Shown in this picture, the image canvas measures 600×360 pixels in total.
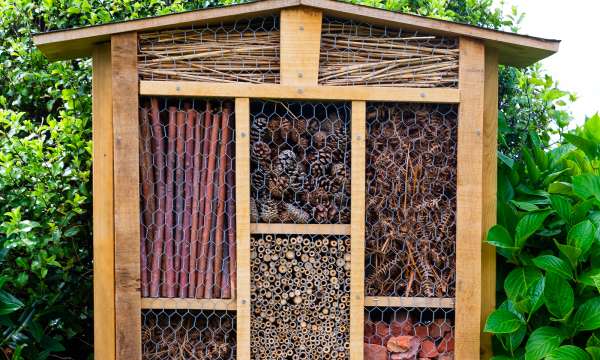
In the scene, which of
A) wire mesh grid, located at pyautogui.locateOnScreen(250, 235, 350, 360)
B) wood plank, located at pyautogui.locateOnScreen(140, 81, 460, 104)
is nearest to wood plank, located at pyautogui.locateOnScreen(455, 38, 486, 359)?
wood plank, located at pyautogui.locateOnScreen(140, 81, 460, 104)

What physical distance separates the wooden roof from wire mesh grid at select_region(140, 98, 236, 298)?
27cm

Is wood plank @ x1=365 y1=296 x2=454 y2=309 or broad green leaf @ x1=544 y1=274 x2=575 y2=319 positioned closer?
broad green leaf @ x1=544 y1=274 x2=575 y2=319

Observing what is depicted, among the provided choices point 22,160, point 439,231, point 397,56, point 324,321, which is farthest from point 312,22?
point 22,160

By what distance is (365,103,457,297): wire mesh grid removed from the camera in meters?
2.24

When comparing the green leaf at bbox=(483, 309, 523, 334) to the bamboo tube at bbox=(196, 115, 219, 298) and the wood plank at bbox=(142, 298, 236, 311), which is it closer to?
the wood plank at bbox=(142, 298, 236, 311)

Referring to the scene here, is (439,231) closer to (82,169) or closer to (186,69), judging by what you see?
(186,69)

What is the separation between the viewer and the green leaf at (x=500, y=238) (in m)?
2.20

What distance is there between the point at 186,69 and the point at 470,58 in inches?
38.8

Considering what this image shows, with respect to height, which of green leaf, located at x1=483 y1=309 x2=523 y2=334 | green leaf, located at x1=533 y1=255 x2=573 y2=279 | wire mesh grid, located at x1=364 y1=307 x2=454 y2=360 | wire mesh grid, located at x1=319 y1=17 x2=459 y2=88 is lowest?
wire mesh grid, located at x1=364 y1=307 x2=454 y2=360

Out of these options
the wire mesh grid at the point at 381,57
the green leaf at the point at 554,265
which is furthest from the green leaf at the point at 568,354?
the wire mesh grid at the point at 381,57

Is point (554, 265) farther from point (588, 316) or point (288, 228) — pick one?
point (288, 228)

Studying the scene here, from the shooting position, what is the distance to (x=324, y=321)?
2.20m

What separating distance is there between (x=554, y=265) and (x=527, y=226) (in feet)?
0.53

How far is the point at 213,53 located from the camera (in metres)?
2.18
